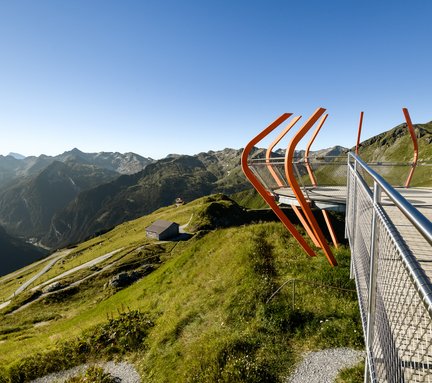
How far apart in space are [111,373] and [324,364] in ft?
33.4

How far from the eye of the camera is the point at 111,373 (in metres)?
14.4

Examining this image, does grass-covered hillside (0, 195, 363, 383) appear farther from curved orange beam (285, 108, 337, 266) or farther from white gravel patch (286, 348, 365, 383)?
curved orange beam (285, 108, 337, 266)

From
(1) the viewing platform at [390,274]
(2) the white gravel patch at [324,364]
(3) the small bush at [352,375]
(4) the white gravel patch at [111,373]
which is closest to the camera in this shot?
(1) the viewing platform at [390,274]

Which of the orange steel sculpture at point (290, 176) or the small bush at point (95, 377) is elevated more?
the orange steel sculpture at point (290, 176)

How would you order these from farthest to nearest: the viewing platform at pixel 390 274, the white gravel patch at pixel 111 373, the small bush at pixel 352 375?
the white gravel patch at pixel 111 373, the small bush at pixel 352 375, the viewing platform at pixel 390 274

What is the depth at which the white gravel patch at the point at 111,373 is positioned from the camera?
45.5 feet

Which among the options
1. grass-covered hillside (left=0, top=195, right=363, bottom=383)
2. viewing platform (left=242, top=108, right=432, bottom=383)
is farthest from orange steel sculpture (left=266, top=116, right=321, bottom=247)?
viewing platform (left=242, top=108, right=432, bottom=383)

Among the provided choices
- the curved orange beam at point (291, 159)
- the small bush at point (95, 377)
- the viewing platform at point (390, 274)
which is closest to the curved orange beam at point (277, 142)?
the curved orange beam at point (291, 159)

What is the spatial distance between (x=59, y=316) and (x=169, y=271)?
28.2 m

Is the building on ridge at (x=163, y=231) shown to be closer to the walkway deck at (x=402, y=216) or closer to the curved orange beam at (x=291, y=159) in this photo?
the walkway deck at (x=402, y=216)

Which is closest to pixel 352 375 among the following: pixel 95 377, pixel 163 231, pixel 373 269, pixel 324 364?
pixel 324 364

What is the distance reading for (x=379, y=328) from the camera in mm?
5137

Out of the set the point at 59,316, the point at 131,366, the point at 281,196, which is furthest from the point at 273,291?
the point at 59,316

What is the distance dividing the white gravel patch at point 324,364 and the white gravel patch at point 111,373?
752cm
